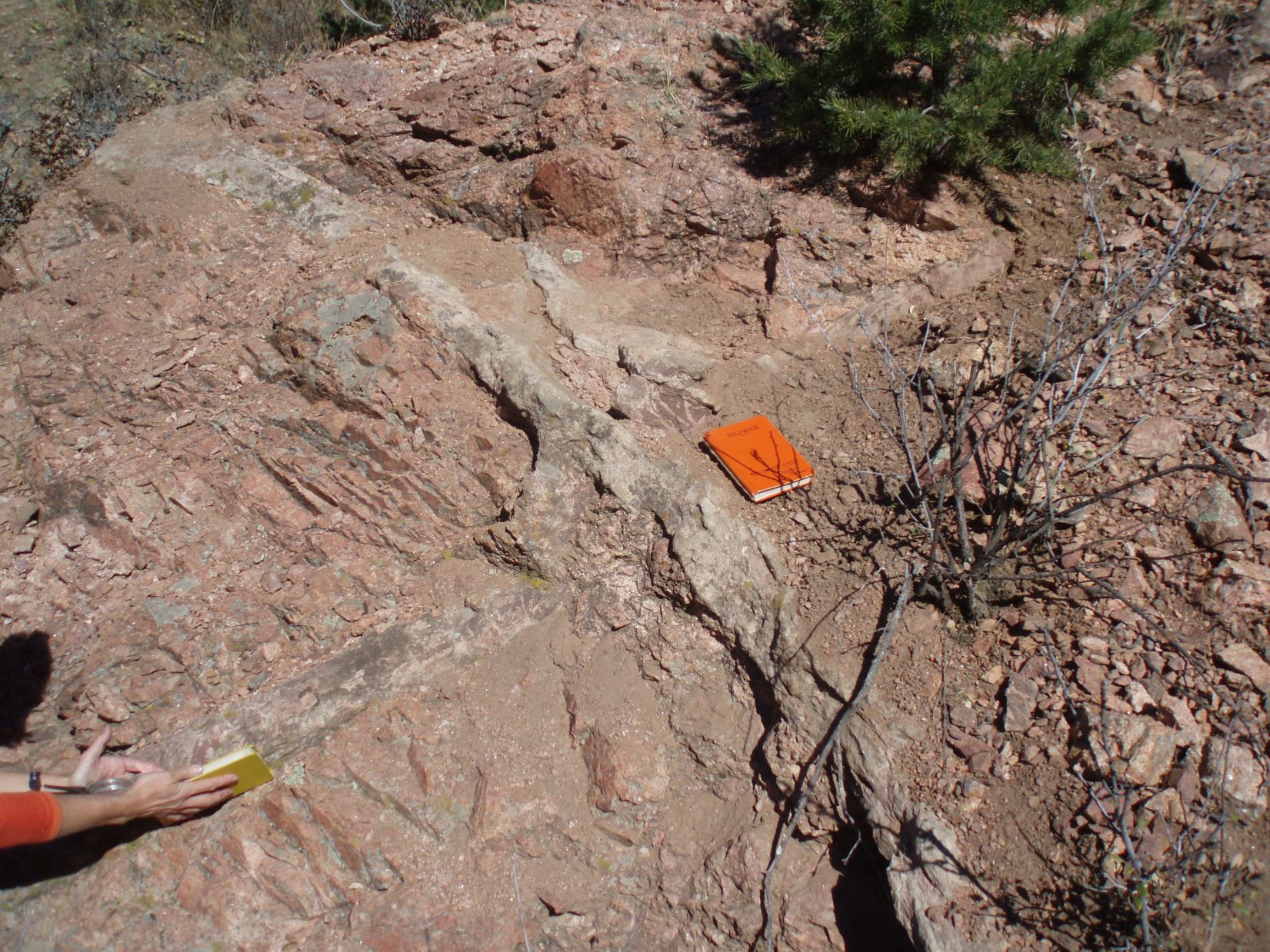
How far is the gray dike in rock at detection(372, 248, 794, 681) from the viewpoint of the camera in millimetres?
2646

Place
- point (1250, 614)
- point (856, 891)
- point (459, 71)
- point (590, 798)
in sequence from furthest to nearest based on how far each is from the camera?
point (459, 71) < point (590, 798) < point (856, 891) < point (1250, 614)

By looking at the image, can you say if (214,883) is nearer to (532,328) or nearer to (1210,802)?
(532,328)

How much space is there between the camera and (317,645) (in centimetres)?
292

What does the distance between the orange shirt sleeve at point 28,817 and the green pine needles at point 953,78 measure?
11.7 feet

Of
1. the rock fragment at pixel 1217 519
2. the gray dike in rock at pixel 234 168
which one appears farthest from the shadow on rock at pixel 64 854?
the rock fragment at pixel 1217 519

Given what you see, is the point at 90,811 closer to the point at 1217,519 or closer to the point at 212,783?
the point at 212,783

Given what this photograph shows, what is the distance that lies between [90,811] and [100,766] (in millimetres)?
272

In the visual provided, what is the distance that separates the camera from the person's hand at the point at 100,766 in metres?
2.43

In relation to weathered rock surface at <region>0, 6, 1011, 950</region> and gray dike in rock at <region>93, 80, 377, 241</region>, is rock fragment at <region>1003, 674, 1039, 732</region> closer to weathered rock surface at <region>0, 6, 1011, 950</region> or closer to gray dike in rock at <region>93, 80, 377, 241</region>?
weathered rock surface at <region>0, 6, 1011, 950</region>

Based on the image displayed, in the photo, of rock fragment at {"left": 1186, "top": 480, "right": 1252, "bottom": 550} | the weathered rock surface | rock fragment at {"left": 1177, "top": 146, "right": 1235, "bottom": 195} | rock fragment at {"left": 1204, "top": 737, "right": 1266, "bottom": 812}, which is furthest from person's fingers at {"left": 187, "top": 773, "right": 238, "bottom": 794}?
rock fragment at {"left": 1177, "top": 146, "right": 1235, "bottom": 195}

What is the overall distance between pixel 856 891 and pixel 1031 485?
1.36 m

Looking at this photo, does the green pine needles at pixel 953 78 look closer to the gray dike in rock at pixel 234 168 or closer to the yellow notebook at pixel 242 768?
the gray dike in rock at pixel 234 168

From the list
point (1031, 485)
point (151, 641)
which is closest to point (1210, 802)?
point (1031, 485)

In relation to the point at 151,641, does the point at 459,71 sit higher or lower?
higher
